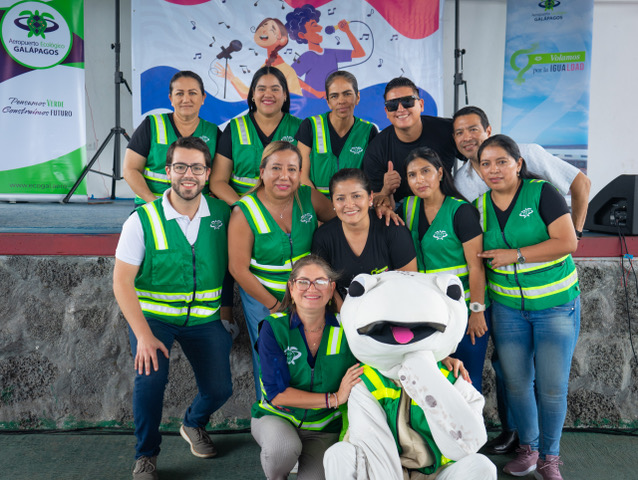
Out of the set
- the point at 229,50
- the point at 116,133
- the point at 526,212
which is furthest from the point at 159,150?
the point at 116,133

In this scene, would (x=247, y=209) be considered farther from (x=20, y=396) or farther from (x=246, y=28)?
(x=246, y=28)

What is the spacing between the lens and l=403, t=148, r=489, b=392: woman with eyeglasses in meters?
2.34

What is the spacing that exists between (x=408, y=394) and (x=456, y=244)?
2.76 ft

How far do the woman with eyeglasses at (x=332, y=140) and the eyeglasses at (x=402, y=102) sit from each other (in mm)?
254

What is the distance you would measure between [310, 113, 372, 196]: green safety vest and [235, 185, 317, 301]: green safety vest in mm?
460

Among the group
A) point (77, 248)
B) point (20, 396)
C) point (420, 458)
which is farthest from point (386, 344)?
point (20, 396)

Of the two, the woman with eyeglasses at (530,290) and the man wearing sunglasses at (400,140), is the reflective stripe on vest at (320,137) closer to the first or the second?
the man wearing sunglasses at (400,140)

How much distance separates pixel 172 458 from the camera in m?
2.60

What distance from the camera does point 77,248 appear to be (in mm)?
2906

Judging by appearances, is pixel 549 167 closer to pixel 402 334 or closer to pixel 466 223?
pixel 466 223

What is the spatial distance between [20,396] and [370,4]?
4.47 m

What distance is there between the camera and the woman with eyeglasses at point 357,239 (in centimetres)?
224

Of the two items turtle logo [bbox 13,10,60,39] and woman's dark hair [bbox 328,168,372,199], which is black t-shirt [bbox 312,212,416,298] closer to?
woman's dark hair [bbox 328,168,372,199]

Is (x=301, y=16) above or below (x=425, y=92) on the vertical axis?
above
